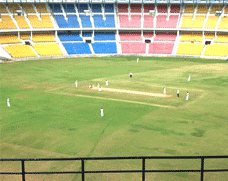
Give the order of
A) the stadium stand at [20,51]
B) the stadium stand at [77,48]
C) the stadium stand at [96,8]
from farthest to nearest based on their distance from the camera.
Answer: the stadium stand at [96,8] → the stadium stand at [77,48] → the stadium stand at [20,51]

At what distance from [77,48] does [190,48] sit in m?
25.9

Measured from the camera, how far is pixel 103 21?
69875 millimetres

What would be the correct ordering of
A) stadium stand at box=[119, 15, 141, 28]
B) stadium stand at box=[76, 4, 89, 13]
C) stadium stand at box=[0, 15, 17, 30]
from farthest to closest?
stadium stand at box=[76, 4, 89, 13], stadium stand at box=[119, 15, 141, 28], stadium stand at box=[0, 15, 17, 30]

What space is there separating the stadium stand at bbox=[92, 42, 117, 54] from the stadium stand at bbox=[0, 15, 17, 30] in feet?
61.1

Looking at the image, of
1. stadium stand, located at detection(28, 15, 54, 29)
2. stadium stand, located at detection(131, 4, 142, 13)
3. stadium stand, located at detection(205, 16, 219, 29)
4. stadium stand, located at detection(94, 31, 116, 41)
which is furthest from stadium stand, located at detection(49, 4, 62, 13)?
stadium stand, located at detection(205, 16, 219, 29)

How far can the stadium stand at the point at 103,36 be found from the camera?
68562mm

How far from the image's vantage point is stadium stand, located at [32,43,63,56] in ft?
196

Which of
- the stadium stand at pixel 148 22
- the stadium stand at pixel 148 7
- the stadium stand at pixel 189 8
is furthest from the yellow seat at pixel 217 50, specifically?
the stadium stand at pixel 148 7

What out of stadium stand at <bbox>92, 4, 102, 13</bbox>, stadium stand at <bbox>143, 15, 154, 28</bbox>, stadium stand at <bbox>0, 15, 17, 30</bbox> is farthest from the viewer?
stadium stand at <bbox>92, 4, 102, 13</bbox>

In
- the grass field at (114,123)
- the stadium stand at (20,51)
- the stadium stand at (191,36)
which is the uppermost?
the stadium stand at (191,36)

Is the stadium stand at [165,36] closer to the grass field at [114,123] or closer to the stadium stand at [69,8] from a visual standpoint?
the stadium stand at [69,8]

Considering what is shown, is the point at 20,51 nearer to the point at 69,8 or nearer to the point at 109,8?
the point at 69,8

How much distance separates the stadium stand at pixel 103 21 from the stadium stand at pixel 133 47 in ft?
20.2

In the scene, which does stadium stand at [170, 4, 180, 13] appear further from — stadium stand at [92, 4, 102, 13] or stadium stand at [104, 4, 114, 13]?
stadium stand at [92, 4, 102, 13]
